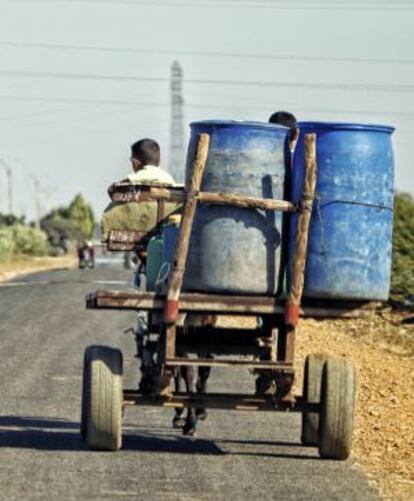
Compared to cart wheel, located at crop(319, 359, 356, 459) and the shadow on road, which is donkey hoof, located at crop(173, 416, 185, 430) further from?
cart wheel, located at crop(319, 359, 356, 459)

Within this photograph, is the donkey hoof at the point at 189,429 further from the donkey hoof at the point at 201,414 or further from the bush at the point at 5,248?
the bush at the point at 5,248

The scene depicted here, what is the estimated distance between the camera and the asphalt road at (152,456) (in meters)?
9.98

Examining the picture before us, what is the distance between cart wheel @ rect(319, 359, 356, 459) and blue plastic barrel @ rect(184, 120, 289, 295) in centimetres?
75

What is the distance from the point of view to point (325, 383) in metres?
11.4

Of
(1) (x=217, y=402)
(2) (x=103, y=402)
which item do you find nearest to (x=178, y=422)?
(1) (x=217, y=402)

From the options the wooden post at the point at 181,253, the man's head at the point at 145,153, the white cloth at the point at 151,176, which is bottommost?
the wooden post at the point at 181,253

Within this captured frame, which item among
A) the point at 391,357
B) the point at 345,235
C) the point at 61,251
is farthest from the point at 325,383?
the point at 61,251

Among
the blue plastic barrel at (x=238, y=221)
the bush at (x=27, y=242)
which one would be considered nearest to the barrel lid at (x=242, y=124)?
the blue plastic barrel at (x=238, y=221)

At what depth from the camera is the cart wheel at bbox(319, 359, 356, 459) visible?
11.4m

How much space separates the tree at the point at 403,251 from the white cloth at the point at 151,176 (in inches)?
698

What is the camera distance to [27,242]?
94.1m

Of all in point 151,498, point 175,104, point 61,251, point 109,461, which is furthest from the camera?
point 61,251

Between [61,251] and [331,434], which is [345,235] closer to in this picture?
[331,434]

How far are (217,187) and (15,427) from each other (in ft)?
9.74
